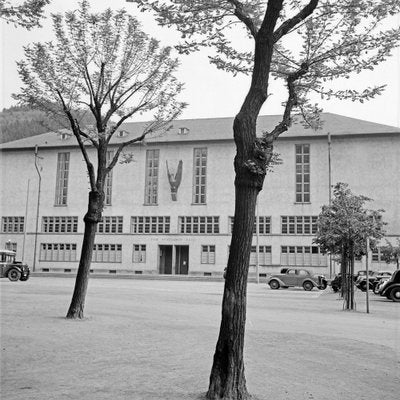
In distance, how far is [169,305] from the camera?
64.4 feet

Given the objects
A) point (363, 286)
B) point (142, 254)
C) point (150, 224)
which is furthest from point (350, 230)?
point (142, 254)

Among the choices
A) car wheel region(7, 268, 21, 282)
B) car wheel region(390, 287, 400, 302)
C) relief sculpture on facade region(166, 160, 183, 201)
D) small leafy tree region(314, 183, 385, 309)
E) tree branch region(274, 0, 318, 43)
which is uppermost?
relief sculpture on facade region(166, 160, 183, 201)

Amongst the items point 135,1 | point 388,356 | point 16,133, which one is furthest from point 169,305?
point 16,133

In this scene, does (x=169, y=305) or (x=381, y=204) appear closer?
(x=169, y=305)

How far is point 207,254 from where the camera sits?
62844 millimetres

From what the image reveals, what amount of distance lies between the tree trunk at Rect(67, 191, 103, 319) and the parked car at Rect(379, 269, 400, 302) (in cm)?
1781

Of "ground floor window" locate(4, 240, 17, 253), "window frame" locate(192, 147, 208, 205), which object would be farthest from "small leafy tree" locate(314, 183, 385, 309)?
"ground floor window" locate(4, 240, 17, 253)

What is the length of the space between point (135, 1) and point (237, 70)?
211 cm

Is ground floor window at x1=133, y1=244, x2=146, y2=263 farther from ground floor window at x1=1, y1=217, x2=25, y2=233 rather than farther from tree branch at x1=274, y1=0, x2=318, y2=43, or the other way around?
tree branch at x1=274, y1=0, x2=318, y2=43

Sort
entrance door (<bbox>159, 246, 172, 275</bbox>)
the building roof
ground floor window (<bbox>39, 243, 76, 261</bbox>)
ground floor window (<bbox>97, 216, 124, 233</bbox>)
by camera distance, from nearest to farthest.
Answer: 1. the building roof
2. entrance door (<bbox>159, 246, 172, 275</bbox>)
3. ground floor window (<bbox>97, 216, 124, 233</bbox>)
4. ground floor window (<bbox>39, 243, 76, 261</bbox>)

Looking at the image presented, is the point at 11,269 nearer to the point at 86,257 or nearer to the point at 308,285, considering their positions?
the point at 308,285

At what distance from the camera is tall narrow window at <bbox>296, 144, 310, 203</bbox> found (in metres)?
61.2

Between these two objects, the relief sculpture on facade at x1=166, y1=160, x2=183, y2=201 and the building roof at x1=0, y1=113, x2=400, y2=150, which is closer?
the building roof at x1=0, y1=113, x2=400, y2=150

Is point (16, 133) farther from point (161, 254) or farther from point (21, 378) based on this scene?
point (21, 378)
